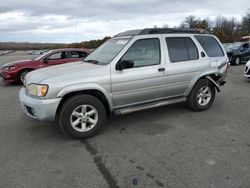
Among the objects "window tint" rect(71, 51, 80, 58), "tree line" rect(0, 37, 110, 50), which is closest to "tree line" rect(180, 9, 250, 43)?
"tree line" rect(0, 37, 110, 50)

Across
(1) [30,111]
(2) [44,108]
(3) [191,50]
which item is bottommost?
(1) [30,111]

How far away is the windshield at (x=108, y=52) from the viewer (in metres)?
4.83

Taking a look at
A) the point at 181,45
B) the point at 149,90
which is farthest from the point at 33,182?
the point at 181,45

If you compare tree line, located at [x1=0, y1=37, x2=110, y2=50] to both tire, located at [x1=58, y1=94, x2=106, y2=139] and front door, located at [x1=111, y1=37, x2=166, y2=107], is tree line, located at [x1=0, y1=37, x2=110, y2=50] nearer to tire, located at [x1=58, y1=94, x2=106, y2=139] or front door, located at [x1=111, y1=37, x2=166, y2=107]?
front door, located at [x1=111, y1=37, x2=166, y2=107]

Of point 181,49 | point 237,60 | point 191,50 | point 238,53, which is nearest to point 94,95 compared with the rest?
point 181,49

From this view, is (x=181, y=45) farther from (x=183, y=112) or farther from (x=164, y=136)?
(x=164, y=136)

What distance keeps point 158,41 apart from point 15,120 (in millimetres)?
3455

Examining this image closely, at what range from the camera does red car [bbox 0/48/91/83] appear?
1040 cm

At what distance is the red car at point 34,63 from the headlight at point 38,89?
6433 millimetres

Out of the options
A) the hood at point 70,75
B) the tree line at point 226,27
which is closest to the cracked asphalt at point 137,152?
the hood at point 70,75

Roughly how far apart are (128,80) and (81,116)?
1.05 metres

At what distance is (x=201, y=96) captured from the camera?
5.89 m

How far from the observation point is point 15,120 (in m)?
5.58

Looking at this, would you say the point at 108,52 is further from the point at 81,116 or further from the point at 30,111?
the point at 30,111
